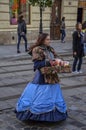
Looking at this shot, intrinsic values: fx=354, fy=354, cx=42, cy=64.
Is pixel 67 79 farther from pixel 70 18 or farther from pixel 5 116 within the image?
pixel 70 18

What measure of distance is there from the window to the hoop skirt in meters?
15.2

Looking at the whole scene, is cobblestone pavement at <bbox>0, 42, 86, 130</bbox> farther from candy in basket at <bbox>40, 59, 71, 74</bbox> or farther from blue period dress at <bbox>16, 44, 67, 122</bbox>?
candy in basket at <bbox>40, 59, 71, 74</bbox>

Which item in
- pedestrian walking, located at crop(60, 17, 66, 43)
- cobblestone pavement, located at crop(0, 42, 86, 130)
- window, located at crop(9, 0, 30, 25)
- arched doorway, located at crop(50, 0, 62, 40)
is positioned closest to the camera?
cobblestone pavement, located at crop(0, 42, 86, 130)

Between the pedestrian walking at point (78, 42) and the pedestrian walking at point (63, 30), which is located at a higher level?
the pedestrian walking at point (78, 42)

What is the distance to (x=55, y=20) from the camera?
78.5ft

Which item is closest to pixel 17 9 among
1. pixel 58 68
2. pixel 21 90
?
pixel 21 90

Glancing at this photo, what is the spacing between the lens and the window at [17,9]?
843 inches

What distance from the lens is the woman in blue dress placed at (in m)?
6.35

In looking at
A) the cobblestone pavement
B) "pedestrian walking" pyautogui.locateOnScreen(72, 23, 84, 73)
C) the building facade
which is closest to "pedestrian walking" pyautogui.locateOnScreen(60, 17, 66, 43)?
the building facade

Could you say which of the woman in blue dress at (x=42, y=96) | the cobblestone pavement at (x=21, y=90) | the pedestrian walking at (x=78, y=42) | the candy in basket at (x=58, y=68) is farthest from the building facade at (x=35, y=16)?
the candy in basket at (x=58, y=68)

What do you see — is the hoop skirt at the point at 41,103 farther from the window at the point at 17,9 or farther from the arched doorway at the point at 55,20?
the arched doorway at the point at 55,20

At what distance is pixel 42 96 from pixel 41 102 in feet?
0.36

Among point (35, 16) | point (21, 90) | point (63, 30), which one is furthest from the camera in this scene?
point (63, 30)

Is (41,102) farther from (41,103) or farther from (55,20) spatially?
(55,20)
